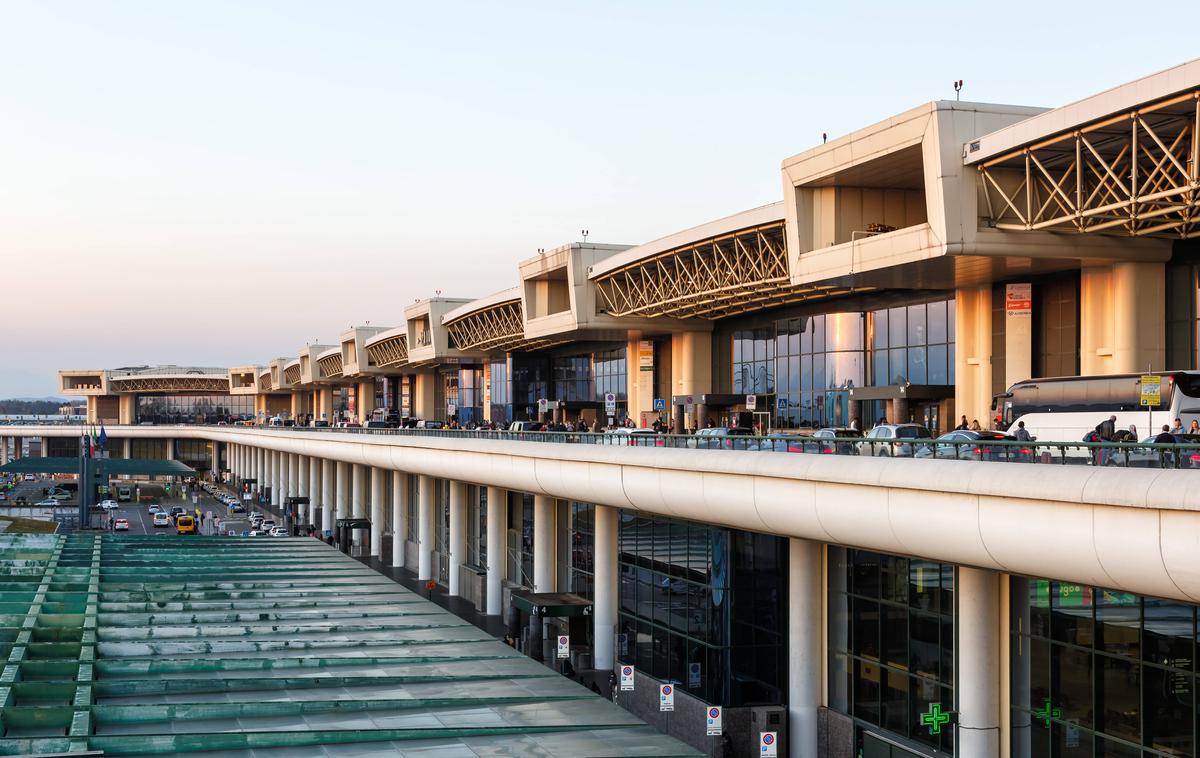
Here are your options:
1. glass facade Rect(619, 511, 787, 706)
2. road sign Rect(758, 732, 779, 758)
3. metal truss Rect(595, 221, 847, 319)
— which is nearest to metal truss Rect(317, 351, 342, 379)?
metal truss Rect(595, 221, 847, 319)

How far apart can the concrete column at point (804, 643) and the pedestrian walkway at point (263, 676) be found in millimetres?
5255

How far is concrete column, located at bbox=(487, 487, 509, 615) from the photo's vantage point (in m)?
50.4

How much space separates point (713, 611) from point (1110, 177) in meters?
14.4

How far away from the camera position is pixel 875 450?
22.0 metres

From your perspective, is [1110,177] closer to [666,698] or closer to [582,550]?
[666,698]

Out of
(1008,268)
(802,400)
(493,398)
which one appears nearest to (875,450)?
(1008,268)

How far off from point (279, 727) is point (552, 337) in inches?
1765

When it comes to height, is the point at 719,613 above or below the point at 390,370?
below

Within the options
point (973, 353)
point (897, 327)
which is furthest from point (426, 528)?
point (973, 353)

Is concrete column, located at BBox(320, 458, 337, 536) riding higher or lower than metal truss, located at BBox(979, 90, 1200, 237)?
lower

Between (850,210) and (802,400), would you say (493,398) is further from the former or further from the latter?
(850,210)

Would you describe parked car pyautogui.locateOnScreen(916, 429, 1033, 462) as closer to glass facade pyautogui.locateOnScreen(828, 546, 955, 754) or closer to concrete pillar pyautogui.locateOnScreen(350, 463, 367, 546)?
glass facade pyautogui.locateOnScreen(828, 546, 955, 754)

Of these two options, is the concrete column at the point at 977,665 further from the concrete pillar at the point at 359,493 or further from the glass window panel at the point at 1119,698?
the concrete pillar at the point at 359,493

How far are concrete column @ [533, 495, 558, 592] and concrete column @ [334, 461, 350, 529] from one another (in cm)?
4512
